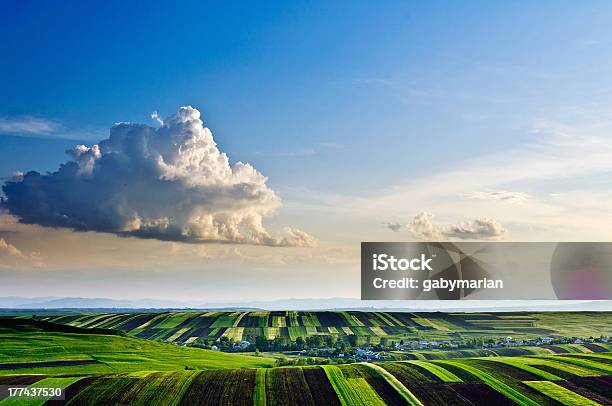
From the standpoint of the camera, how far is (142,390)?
52594mm

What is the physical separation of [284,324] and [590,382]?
8174 centimetres

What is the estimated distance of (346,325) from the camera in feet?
430

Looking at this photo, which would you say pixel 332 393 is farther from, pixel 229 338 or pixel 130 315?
pixel 130 315

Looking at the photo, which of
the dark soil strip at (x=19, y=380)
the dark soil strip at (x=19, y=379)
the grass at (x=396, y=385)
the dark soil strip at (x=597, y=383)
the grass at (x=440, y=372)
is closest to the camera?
the grass at (x=396, y=385)

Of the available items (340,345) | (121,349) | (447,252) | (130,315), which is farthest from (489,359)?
(130,315)

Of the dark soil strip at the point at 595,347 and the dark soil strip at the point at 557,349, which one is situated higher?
the dark soil strip at the point at 595,347

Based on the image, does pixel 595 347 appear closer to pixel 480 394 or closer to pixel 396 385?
pixel 480 394

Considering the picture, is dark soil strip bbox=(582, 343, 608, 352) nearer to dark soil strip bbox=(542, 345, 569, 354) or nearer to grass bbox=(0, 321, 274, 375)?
dark soil strip bbox=(542, 345, 569, 354)

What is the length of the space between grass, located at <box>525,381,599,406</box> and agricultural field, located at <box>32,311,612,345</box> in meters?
60.1

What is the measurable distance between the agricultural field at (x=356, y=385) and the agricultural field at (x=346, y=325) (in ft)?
180

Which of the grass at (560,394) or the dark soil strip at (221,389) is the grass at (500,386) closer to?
the grass at (560,394)

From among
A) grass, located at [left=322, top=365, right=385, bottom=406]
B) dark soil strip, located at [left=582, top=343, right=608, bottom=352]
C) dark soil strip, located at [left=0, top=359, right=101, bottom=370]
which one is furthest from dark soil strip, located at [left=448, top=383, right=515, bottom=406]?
dark soil strip, located at [left=0, top=359, right=101, bottom=370]

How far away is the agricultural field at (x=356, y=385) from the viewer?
4972 centimetres

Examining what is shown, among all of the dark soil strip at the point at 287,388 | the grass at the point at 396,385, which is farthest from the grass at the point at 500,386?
the dark soil strip at the point at 287,388
